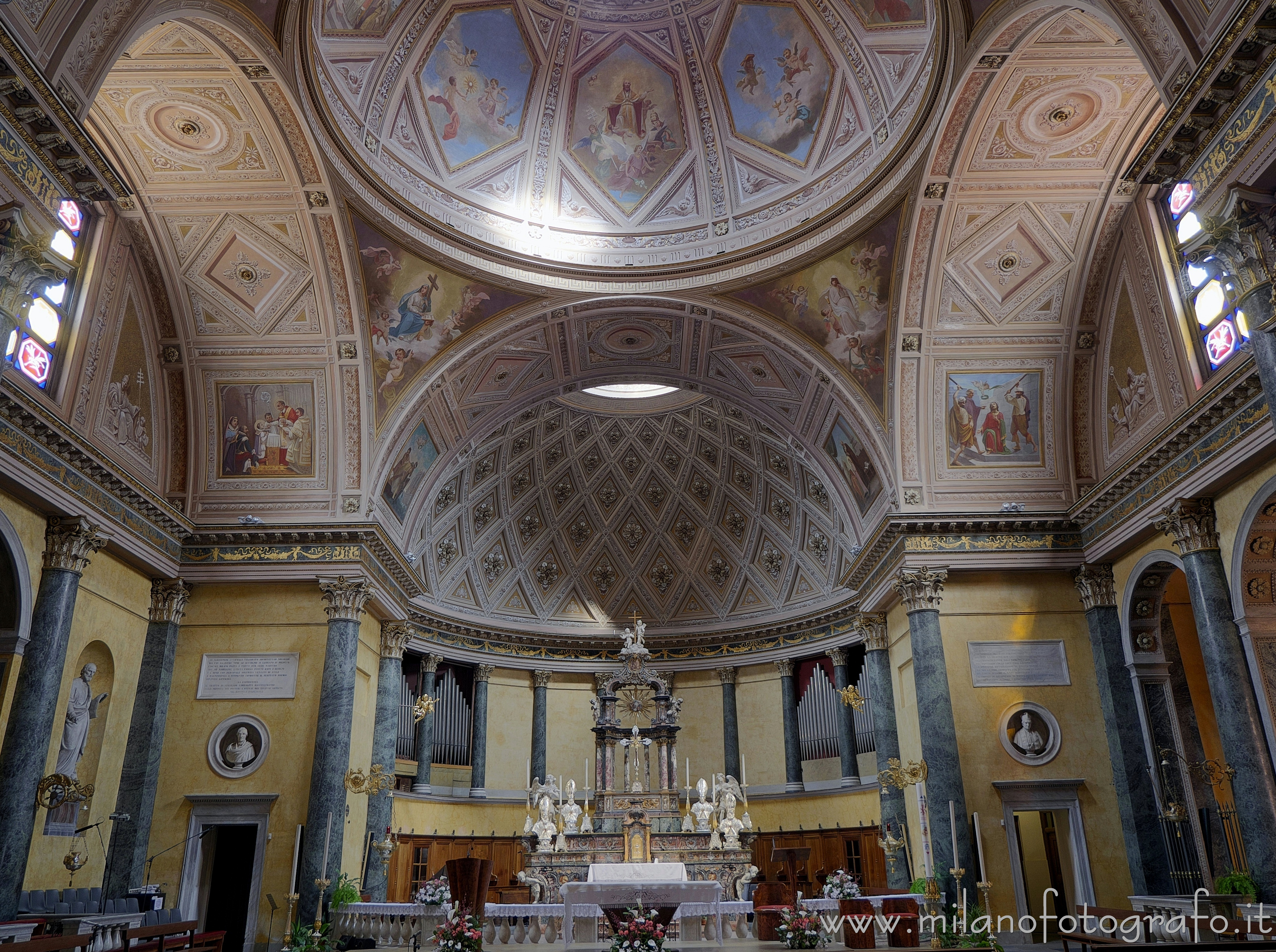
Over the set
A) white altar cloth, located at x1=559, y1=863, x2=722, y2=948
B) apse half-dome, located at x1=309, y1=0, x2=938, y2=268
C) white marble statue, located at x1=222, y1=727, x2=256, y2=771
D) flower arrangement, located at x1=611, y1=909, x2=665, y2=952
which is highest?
apse half-dome, located at x1=309, y1=0, x2=938, y2=268

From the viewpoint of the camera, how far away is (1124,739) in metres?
18.2

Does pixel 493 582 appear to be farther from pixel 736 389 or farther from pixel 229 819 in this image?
pixel 229 819

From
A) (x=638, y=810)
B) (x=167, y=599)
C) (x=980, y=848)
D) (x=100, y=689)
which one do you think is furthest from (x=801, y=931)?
(x=167, y=599)

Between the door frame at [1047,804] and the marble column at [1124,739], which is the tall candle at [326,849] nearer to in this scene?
the door frame at [1047,804]

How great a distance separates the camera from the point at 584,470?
1232 inches

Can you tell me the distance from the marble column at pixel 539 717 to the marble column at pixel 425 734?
11.3 feet

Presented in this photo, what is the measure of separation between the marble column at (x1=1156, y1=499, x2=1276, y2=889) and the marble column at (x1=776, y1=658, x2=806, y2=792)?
1373cm

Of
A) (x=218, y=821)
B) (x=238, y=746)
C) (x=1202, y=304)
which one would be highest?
(x=1202, y=304)

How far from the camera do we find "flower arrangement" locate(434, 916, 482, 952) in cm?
1218

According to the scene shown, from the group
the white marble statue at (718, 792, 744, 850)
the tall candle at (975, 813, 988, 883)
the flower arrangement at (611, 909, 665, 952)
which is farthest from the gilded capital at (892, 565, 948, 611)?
the flower arrangement at (611, 909, 665, 952)

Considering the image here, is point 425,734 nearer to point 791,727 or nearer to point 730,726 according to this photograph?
point 730,726

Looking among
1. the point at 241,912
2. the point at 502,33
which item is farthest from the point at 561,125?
the point at 241,912

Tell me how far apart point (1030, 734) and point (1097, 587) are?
3.56 metres

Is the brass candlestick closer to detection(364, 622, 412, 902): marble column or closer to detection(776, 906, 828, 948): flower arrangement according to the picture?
detection(364, 622, 412, 902): marble column
